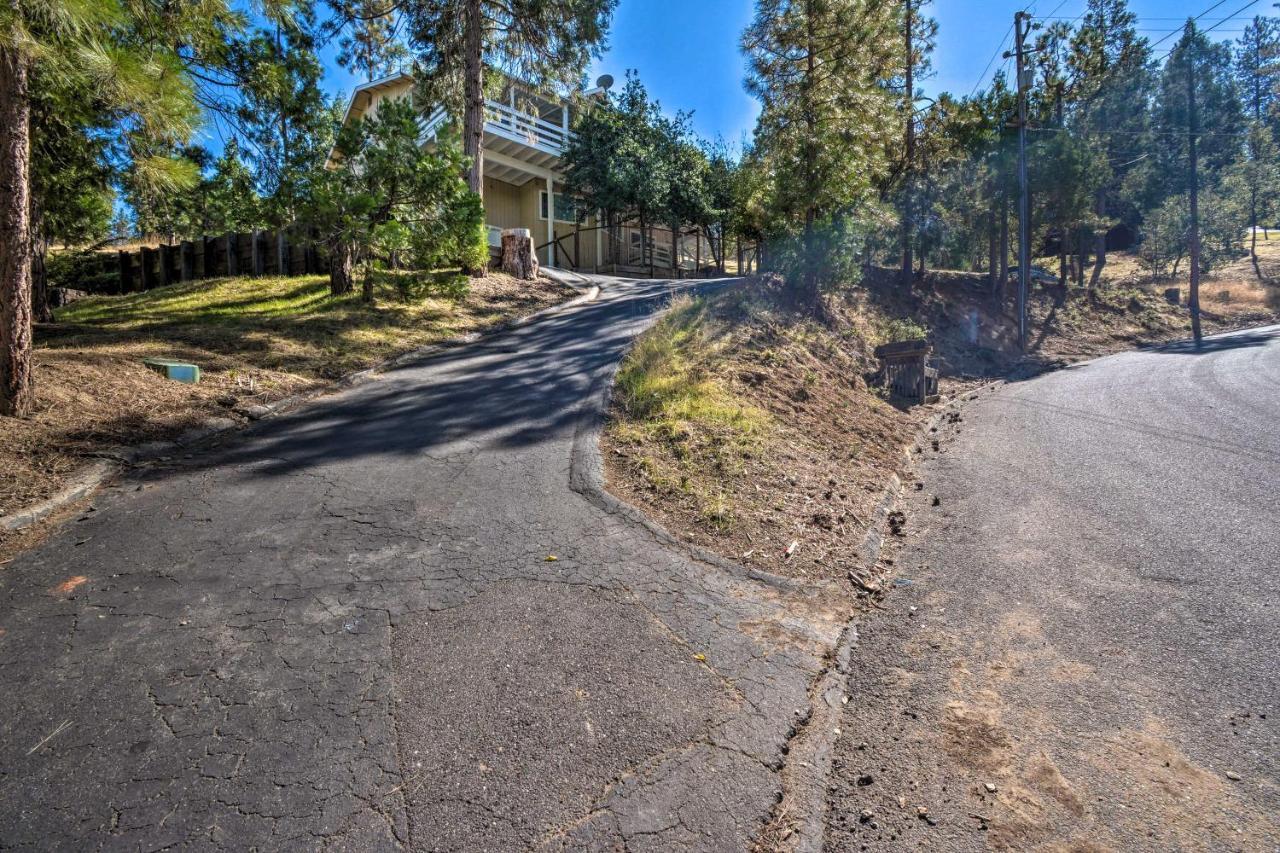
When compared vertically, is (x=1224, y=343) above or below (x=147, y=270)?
below

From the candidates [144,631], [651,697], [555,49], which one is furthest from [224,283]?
[651,697]

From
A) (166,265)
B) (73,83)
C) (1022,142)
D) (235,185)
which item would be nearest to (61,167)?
(235,185)

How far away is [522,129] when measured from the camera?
23516 mm

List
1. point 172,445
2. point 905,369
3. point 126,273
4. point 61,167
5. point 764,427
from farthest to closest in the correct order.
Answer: point 126,273
point 905,369
point 61,167
point 764,427
point 172,445

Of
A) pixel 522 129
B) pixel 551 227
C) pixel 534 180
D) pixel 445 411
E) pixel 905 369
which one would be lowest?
pixel 445 411

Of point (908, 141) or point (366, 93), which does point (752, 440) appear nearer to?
point (908, 141)

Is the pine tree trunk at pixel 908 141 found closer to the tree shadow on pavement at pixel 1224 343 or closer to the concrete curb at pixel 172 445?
the tree shadow on pavement at pixel 1224 343

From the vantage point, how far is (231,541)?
3.90 m

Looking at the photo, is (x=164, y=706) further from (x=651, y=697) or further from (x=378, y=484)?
(x=378, y=484)

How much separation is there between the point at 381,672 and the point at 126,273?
21.8 metres

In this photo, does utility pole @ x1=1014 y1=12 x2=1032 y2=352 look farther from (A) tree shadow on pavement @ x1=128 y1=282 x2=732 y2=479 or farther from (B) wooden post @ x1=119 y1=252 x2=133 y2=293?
(B) wooden post @ x1=119 y1=252 x2=133 y2=293

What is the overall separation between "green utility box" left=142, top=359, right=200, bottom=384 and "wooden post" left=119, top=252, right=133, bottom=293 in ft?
50.9

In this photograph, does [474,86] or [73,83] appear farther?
[474,86]

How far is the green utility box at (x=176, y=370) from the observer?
6699mm
